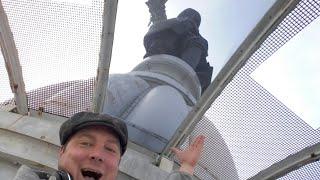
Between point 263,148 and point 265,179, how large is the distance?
67 cm

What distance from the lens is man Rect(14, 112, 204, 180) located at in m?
3.35

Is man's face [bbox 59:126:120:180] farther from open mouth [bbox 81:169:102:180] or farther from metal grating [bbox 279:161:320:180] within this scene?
metal grating [bbox 279:161:320:180]

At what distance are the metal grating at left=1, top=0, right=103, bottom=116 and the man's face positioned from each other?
235 cm

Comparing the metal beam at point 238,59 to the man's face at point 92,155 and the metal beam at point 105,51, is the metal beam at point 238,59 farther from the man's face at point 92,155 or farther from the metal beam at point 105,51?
the man's face at point 92,155

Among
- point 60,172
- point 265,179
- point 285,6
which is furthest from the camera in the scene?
point 265,179

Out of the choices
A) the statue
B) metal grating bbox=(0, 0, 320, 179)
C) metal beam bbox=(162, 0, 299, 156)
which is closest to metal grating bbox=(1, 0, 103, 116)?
metal grating bbox=(0, 0, 320, 179)

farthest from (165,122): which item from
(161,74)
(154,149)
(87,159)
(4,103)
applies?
(87,159)

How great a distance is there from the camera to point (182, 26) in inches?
560

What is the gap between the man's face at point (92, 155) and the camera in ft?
11.0

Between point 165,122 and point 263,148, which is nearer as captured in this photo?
point 263,148

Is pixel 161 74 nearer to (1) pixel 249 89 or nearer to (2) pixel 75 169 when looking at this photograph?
(1) pixel 249 89

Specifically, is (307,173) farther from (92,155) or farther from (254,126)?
(92,155)

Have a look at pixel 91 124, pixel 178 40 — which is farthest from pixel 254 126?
pixel 178 40

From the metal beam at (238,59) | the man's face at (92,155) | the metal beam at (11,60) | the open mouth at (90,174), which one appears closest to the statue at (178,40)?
the metal beam at (238,59)
